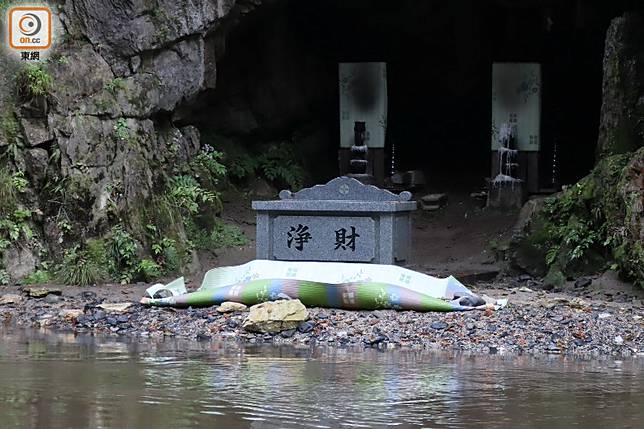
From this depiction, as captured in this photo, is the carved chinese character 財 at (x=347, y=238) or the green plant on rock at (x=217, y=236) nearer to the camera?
the carved chinese character 財 at (x=347, y=238)

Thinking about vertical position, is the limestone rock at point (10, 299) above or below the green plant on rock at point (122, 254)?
below

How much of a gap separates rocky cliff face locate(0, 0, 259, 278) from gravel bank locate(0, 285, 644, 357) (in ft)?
9.19

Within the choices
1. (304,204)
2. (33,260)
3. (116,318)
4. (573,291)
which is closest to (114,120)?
(33,260)

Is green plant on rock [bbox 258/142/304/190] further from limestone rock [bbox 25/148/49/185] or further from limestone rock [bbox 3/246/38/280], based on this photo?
limestone rock [bbox 3/246/38/280]

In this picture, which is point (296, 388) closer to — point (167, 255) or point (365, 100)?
point (167, 255)

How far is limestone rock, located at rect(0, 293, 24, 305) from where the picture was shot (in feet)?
47.9

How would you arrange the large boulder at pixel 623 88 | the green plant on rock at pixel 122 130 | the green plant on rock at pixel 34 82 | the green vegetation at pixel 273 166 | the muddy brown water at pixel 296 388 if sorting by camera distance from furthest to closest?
1. the green vegetation at pixel 273 166
2. the green plant on rock at pixel 122 130
3. the large boulder at pixel 623 88
4. the green plant on rock at pixel 34 82
5. the muddy brown water at pixel 296 388

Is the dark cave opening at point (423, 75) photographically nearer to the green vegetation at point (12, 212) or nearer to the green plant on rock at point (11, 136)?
the green plant on rock at point (11, 136)

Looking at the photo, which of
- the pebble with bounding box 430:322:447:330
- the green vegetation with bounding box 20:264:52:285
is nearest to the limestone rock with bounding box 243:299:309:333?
the pebble with bounding box 430:322:447:330

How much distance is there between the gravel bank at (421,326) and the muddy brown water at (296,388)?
19.4 inches

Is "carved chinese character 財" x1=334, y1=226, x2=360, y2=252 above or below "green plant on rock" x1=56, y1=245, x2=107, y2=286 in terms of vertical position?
above

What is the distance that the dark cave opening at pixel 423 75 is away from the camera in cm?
2366

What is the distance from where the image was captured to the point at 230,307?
13344mm

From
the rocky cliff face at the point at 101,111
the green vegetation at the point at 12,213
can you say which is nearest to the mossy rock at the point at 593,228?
the rocky cliff face at the point at 101,111
